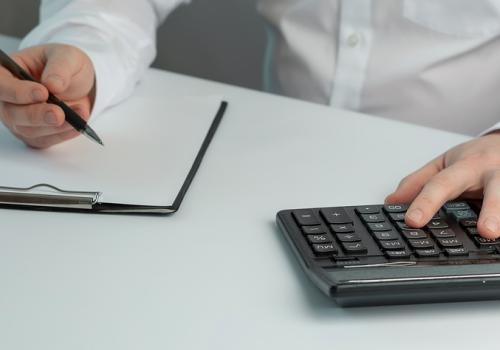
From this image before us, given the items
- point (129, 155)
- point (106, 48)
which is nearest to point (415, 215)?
point (129, 155)

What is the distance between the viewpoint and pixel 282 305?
0.45 m

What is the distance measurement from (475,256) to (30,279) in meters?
0.25

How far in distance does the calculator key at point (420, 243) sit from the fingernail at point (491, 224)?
0.04m

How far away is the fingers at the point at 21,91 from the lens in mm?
614

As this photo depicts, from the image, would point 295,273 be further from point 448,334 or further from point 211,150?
point 211,150

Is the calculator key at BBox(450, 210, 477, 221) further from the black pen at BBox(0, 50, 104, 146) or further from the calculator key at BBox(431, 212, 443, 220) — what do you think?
A: the black pen at BBox(0, 50, 104, 146)

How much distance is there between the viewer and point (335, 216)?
1.70ft

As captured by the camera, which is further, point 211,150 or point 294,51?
point 294,51

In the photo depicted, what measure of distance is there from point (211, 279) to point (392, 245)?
11cm

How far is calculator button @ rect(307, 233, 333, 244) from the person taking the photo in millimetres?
483

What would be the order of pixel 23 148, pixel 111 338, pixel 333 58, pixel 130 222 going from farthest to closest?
pixel 333 58
pixel 23 148
pixel 130 222
pixel 111 338

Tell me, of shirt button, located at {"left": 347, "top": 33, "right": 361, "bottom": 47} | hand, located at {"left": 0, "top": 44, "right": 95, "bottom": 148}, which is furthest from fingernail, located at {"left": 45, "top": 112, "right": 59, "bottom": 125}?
shirt button, located at {"left": 347, "top": 33, "right": 361, "bottom": 47}

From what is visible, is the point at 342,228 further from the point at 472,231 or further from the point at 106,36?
the point at 106,36

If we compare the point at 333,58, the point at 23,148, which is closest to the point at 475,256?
the point at 23,148
